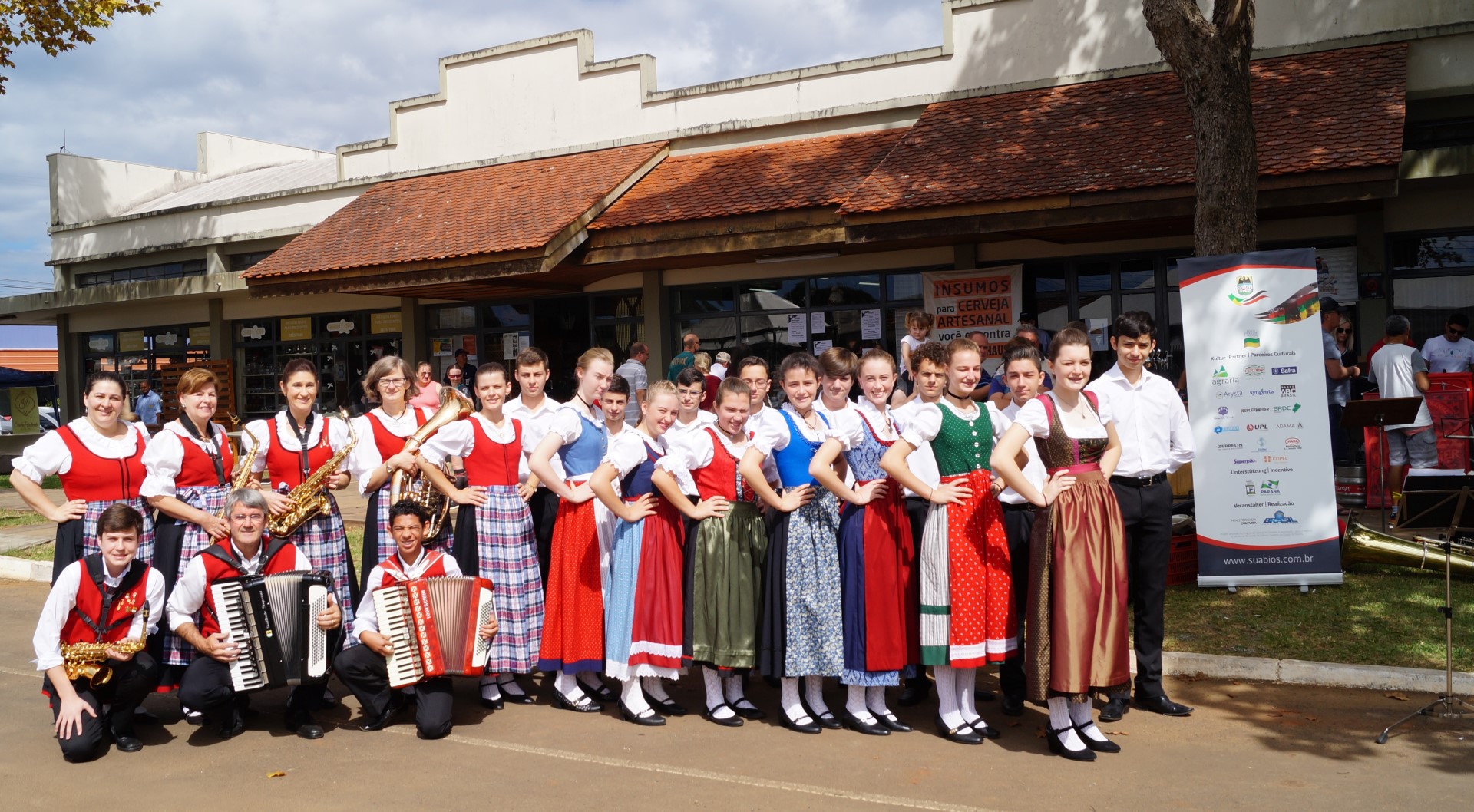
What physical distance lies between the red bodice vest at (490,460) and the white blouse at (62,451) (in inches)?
73.0

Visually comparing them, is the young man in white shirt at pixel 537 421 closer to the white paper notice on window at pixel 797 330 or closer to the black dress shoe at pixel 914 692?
the black dress shoe at pixel 914 692

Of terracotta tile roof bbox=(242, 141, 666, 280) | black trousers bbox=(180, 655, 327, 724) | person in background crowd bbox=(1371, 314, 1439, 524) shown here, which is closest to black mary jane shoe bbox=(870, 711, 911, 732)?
black trousers bbox=(180, 655, 327, 724)

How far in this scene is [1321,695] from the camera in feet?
21.0

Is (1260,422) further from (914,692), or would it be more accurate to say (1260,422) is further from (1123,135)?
(1123,135)

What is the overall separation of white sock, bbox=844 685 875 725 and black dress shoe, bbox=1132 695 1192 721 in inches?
47.6

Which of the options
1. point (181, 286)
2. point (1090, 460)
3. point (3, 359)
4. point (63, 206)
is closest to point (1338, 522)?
point (1090, 460)

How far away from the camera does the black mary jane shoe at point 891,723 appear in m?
5.90

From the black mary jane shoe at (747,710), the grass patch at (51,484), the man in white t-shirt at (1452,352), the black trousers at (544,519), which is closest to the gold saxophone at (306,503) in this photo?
the black trousers at (544,519)

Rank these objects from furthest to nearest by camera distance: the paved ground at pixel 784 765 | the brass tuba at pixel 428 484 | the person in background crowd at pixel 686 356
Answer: the person in background crowd at pixel 686 356, the brass tuba at pixel 428 484, the paved ground at pixel 784 765

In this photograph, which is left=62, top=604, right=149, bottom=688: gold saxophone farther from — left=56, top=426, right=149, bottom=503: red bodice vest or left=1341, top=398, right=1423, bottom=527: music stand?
left=1341, top=398, right=1423, bottom=527: music stand

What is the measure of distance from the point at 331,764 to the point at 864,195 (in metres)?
9.07

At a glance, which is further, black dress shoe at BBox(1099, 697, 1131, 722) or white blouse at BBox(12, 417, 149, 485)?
white blouse at BBox(12, 417, 149, 485)

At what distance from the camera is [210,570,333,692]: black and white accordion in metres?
5.82

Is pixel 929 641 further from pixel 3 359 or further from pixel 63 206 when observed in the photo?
pixel 3 359
